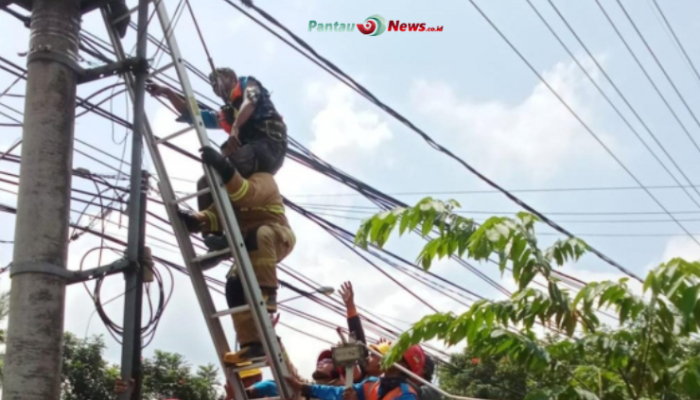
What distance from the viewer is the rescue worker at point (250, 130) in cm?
560

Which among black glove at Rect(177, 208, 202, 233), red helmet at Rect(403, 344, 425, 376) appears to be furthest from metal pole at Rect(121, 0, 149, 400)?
red helmet at Rect(403, 344, 425, 376)

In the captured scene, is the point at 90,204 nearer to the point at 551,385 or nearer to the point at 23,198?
the point at 23,198

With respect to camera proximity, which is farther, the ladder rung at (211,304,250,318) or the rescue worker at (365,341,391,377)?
the rescue worker at (365,341,391,377)

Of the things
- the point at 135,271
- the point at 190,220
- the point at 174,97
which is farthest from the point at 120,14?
the point at 135,271

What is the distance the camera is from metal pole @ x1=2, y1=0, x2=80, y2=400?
4.42 metres

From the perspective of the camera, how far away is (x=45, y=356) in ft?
14.6

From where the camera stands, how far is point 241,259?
5.16m

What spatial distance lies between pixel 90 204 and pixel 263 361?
2.10 meters

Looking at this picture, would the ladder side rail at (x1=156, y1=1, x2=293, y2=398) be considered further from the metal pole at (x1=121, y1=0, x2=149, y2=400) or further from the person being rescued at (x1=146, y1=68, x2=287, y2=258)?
the metal pole at (x1=121, y1=0, x2=149, y2=400)

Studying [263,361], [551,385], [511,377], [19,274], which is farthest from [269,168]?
[511,377]

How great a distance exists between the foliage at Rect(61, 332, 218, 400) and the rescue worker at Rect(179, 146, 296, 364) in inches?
325

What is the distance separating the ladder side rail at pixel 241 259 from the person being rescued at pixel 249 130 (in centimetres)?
20

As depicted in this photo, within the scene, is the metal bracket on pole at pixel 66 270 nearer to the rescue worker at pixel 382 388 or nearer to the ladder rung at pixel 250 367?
the ladder rung at pixel 250 367

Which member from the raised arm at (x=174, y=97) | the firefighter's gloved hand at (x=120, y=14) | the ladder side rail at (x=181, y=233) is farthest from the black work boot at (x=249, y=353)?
the firefighter's gloved hand at (x=120, y=14)
